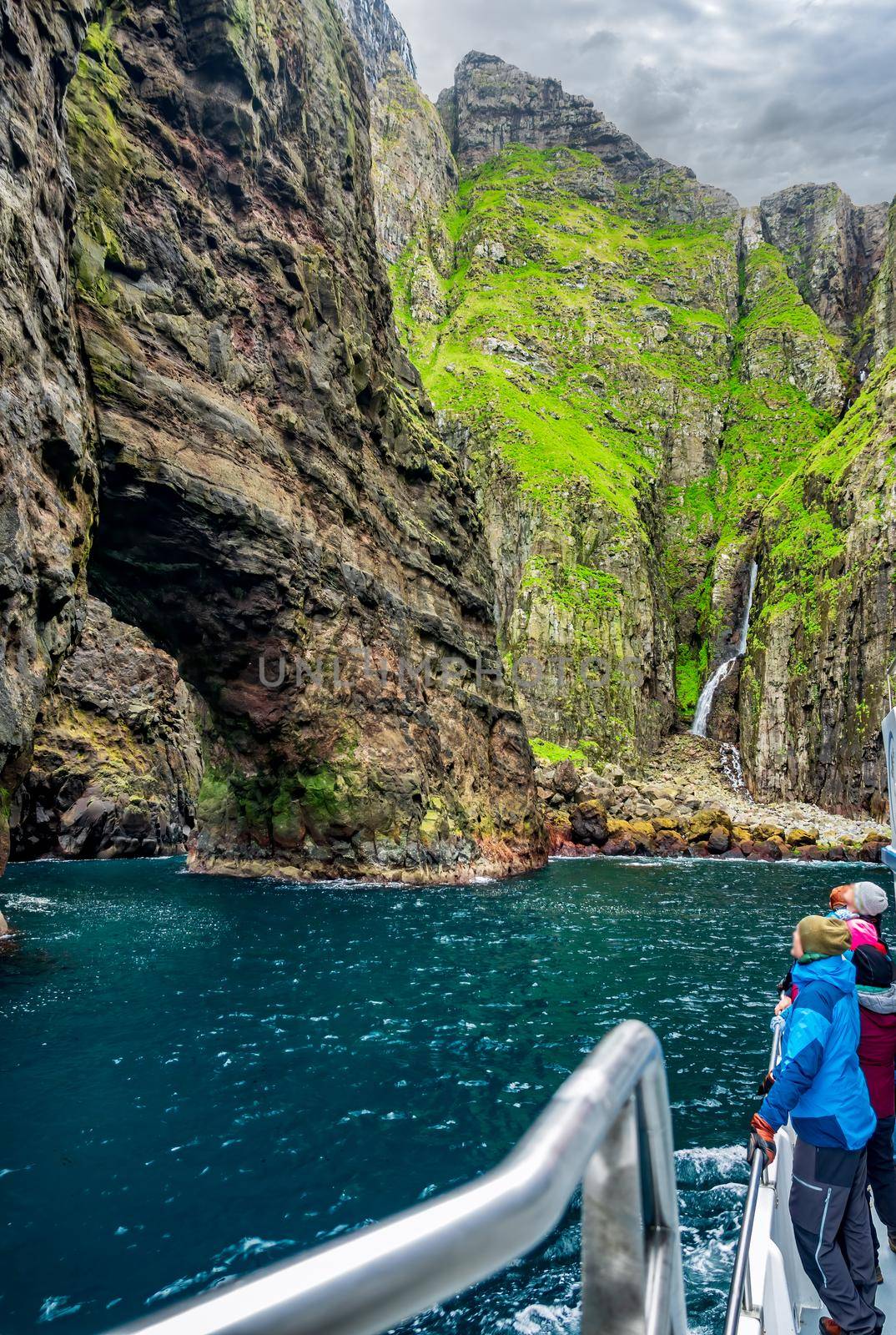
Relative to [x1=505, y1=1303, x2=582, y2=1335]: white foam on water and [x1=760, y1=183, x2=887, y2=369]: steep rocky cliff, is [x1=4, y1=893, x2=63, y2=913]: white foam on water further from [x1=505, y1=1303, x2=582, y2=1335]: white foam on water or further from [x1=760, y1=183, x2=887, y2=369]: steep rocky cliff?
[x1=760, y1=183, x2=887, y2=369]: steep rocky cliff

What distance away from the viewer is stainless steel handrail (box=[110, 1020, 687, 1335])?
73 cm

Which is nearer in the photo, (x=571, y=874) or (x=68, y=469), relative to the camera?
(x=68, y=469)

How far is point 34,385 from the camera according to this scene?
16.4 m

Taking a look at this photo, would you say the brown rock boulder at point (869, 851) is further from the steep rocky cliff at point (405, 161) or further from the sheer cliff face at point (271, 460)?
the steep rocky cliff at point (405, 161)

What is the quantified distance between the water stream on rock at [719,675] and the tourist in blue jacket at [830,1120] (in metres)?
67.0

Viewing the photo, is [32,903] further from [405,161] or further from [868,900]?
[405,161]

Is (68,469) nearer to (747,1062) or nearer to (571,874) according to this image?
(747,1062)

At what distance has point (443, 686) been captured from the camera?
35.9m

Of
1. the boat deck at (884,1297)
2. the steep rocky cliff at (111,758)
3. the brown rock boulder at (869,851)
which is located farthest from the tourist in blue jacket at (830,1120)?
the brown rock boulder at (869,851)

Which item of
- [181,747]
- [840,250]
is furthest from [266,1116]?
[840,250]

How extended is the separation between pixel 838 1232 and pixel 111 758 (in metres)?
45.9

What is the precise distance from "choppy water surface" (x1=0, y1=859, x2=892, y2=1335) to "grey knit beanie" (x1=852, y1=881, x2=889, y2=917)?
3.40 meters

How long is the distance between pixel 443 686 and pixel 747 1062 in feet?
85.2

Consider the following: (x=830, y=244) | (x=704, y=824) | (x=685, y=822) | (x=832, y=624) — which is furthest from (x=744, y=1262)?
(x=830, y=244)
